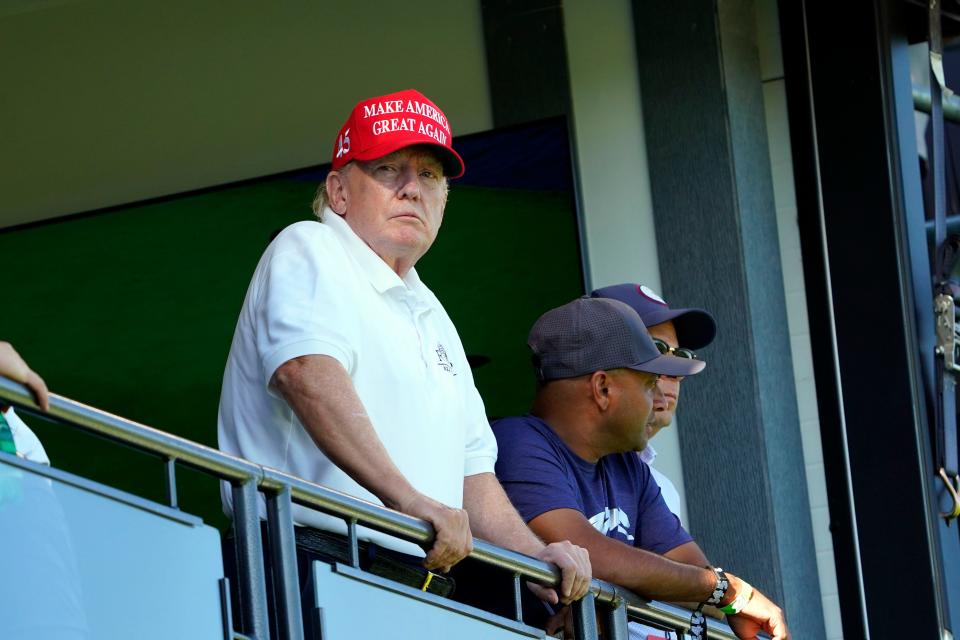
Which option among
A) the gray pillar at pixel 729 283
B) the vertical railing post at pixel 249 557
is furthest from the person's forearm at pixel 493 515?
the gray pillar at pixel 729 283

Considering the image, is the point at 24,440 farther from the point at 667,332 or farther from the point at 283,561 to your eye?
the point at 667,332

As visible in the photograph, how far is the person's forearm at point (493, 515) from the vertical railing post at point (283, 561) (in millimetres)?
727

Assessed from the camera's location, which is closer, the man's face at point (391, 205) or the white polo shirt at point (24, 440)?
the white polo shirt at point (24, 440)

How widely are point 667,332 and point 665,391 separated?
0.62 ft

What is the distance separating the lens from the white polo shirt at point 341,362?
304cm

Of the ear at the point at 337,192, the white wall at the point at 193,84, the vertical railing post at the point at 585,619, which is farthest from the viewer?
the white wall at the point at 193,84

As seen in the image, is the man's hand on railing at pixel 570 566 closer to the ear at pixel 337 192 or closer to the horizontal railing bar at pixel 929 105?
the ear at pixel 337 192

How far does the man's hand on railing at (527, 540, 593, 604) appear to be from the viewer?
122 inches

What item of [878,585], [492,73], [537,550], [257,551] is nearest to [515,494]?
[537,550]

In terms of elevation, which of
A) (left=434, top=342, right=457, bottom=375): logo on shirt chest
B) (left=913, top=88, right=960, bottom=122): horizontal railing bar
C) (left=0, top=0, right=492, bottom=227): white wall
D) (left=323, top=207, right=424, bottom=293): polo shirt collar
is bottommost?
(left=434, top=342, right=457, bottom=375): logo on shirt chest

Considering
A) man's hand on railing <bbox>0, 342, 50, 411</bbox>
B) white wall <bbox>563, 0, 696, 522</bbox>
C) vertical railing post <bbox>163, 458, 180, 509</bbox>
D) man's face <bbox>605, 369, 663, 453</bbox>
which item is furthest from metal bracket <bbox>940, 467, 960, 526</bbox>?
man's hand on railing <bbox>0, 342, 50, 411</bbox>

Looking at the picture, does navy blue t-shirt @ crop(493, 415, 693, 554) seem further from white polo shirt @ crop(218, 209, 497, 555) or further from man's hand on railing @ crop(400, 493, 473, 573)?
man's hand on railing @ crop(400, 493, 473, 573)

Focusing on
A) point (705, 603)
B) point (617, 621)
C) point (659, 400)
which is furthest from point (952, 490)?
point (617, 621)

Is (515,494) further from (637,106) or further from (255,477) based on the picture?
(637,106)
